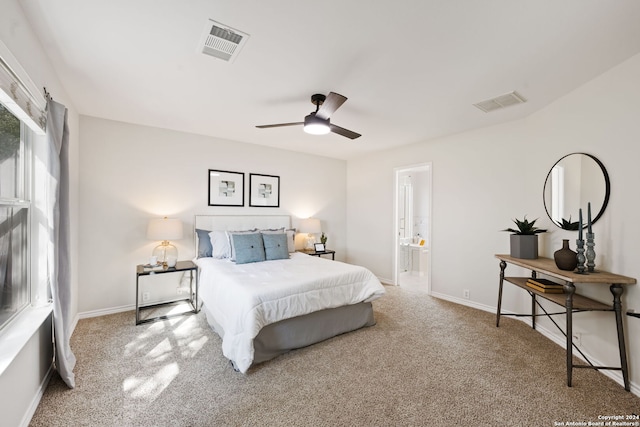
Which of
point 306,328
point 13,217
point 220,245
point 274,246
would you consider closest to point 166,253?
point 220,245

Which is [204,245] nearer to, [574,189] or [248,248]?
[248,248]

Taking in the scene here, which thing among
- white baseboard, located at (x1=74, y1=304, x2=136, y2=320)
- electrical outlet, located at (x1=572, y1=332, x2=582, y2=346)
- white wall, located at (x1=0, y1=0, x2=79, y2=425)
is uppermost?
white wall, located at (x1=0, y1=0, x2=79, y2=425)

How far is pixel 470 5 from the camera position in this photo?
158 centimetres

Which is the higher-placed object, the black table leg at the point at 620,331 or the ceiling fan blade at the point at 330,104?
the ceiling fan blade at the point at 330,104

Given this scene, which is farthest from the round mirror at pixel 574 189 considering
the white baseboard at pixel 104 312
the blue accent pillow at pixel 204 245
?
the white baseboard at pixel 104 312

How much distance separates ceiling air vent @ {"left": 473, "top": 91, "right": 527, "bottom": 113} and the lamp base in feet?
13.5

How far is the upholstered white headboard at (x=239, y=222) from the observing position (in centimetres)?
411

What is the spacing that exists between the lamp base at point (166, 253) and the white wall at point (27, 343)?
1427 mm

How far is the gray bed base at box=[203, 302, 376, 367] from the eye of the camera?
245cm

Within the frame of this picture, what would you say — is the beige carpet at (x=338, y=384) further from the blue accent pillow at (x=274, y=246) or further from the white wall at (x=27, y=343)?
the blue accent pillow at (x=274, y=246)

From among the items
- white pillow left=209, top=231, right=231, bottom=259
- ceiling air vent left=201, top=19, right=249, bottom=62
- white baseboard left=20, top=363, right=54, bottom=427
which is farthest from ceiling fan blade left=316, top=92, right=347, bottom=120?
white baseboard left=20, top=363, right=54, bottom=427

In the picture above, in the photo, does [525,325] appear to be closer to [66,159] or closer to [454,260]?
[454,260]

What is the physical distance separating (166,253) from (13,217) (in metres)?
1.80

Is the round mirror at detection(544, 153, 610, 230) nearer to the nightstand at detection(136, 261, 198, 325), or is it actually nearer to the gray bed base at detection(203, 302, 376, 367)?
the gray bed base at detection(203, 302, 376, 367)
